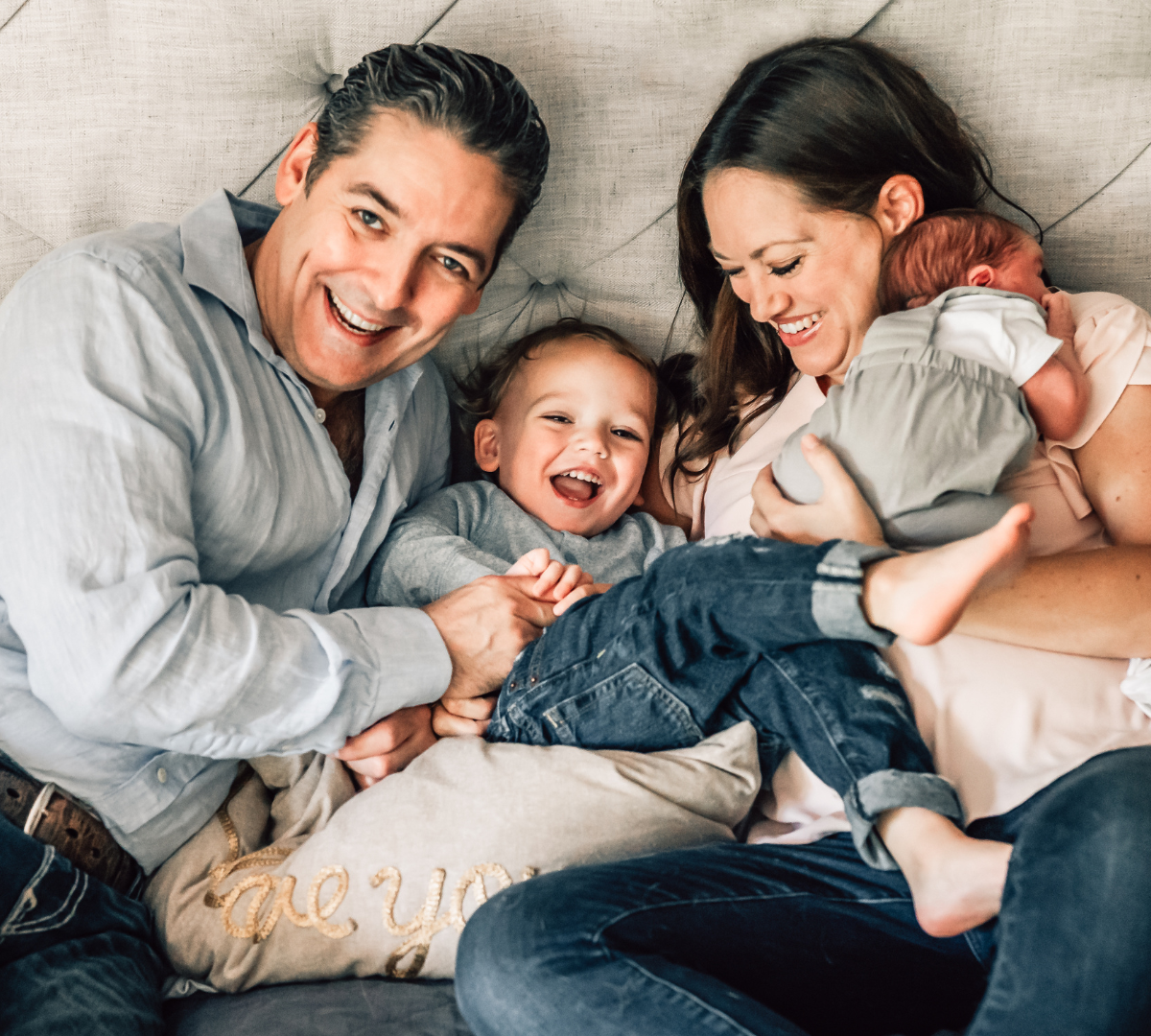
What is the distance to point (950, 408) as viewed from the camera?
3.56 feet

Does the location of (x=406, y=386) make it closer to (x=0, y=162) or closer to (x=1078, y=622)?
(x=0, y=162)

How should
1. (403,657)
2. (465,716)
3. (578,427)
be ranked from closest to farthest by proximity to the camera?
(403,657) → (465,716) → (578,427)

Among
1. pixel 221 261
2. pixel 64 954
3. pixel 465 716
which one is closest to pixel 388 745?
pixel 465 716

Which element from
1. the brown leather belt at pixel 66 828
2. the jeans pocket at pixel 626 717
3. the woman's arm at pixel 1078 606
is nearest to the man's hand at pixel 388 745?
the jeans pocket at pixel 626 717

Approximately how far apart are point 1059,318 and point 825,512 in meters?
0.45

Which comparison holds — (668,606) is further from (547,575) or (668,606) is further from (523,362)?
(523,362)

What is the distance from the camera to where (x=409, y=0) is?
150 cm

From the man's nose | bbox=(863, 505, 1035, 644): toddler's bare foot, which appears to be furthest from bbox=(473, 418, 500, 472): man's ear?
bbox=(863, 505, 1035, 644): toddler's bare foot

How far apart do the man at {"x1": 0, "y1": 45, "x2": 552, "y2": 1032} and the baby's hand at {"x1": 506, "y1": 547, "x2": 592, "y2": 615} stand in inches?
1.3

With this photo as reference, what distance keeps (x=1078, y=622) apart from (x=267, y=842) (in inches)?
43.2

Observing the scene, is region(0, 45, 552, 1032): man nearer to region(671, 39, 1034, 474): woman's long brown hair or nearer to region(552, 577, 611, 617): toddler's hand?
region(552, 577, 611, 617): toddler's hand

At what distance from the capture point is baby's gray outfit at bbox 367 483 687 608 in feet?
4.84

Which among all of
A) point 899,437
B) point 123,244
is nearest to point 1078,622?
point 899,437

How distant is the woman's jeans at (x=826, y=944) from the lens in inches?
32.1
